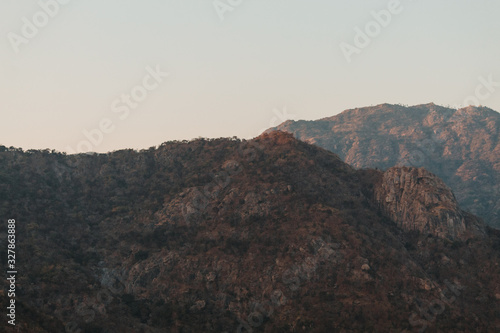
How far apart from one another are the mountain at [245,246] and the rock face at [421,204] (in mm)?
327

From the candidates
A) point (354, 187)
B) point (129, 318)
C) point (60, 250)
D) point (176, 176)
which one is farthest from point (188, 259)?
point (354, 187)

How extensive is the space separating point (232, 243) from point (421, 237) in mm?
41766

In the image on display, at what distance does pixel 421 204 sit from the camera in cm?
11306

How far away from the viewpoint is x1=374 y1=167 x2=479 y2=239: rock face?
109 meters

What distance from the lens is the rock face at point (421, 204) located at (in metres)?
109

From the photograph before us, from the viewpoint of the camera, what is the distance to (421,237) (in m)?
108

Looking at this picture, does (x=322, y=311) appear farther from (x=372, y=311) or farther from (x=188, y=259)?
(x=188, y=259)

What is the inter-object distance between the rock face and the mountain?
0.33 m

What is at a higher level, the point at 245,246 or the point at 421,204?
the point at 421,204

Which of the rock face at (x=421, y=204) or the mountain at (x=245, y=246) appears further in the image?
the rock face at (x=421, y=204)

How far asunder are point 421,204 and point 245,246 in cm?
4235

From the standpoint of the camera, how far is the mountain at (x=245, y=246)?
279ft

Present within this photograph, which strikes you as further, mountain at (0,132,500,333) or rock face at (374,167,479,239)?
rock face at (374,167,479,239)

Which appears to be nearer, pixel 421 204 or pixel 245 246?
pixel 245 246
